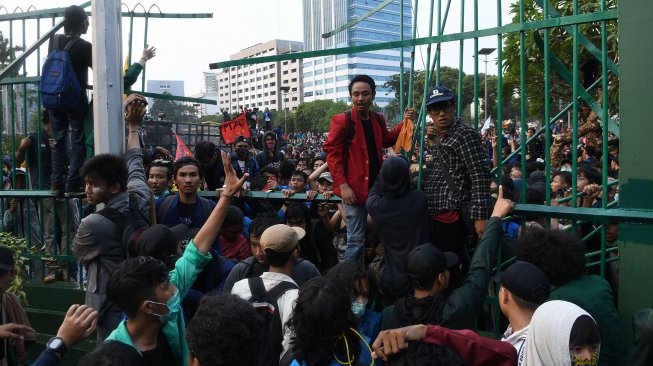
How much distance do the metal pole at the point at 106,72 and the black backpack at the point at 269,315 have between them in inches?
71.8

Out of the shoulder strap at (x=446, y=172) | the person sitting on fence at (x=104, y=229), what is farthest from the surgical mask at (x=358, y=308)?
the person sitting on fence at (x=104, y=229)

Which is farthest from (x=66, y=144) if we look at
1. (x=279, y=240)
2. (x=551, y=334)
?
(x=551, y=334)

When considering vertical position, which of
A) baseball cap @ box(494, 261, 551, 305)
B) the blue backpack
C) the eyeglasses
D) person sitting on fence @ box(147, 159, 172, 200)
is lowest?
baseball cap @ box(494, 261, 551, 305)

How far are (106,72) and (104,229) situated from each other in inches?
Answer: 49.7

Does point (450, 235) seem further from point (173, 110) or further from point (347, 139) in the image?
point (173, 110)

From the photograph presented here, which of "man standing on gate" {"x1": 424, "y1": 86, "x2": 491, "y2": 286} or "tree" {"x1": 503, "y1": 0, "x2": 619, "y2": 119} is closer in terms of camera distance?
"man standing on gate" {"x1": 424, "y1": 86, "x2": 491, "y2": 286}

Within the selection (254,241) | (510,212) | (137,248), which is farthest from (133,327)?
(510,212)

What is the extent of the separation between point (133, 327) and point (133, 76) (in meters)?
3.13

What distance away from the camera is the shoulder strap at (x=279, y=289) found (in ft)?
11.0

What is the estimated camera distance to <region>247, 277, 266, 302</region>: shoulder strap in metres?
3.37

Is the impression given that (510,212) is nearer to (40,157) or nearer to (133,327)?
(133,327)

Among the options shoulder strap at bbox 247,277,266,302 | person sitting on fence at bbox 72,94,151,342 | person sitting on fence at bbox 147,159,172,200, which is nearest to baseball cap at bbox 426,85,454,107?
shoulder strap at bbox 247,277,266,302

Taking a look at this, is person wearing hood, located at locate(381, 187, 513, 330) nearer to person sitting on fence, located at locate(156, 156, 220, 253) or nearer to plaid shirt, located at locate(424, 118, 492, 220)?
plaid shirt, located at locate(424, 118, 492, 220)

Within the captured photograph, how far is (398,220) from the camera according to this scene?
404 cm
